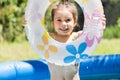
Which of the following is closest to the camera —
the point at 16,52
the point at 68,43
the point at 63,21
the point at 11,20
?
the point at 63,21

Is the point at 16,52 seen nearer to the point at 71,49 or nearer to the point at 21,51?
the point at 21,51

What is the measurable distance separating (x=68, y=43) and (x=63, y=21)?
0.83 feet

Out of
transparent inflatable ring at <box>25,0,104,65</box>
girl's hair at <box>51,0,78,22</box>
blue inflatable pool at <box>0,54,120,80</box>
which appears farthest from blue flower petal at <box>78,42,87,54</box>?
blue inflatable pool at <box>0,54,120,80</box>

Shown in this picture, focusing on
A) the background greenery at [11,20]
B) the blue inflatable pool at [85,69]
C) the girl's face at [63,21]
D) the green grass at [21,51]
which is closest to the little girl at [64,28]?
the girl's face at [63,21]

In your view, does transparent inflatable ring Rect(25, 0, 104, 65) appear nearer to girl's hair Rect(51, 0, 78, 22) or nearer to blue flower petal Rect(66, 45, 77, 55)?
blue flower petal Rect(66, 45, 77, 55)

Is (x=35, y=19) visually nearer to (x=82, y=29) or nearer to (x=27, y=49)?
(x=82, y=29)

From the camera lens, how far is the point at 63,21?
3.77 m

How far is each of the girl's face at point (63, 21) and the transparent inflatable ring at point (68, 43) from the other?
0.14 metres

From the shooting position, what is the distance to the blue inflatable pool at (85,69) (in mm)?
4863

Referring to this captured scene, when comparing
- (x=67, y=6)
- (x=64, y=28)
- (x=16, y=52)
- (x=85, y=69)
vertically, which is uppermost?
(x=67, y=6)

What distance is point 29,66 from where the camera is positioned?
4957 mm

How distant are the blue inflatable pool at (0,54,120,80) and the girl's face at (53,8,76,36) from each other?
48.0 inches

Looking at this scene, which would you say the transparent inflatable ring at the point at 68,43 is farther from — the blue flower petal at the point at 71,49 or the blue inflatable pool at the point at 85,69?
the blue inflatable pool at the point at 85,69

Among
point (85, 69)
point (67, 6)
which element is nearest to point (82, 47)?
point (67, 6)
